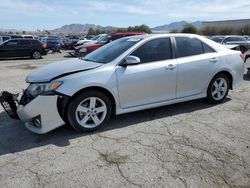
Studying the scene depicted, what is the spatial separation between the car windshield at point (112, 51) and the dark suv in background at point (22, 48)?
14780 mm

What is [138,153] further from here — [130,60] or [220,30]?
[220,30]

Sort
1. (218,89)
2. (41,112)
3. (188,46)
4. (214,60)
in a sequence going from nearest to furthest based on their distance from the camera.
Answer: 1. (41,112)
2. (188,46)
3. (214,60)
4. (218,89)

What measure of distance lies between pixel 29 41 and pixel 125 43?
15707mm

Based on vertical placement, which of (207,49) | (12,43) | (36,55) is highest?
(207,49)

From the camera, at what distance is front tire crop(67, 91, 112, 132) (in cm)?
433

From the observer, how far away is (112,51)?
17.0 feet

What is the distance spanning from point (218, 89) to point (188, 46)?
4.04 ft

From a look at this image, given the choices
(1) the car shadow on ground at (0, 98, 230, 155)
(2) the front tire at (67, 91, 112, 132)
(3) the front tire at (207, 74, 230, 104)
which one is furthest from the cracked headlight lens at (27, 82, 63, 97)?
(3) the front tire at (207, 74, 230, 104)

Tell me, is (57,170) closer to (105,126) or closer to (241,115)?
(105,126)

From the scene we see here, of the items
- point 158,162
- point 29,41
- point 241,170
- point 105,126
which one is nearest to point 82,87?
point 105,126

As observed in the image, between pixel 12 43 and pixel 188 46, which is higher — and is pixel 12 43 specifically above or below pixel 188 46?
below

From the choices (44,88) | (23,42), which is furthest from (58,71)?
(23,42)

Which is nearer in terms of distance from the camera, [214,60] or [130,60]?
[130,60]

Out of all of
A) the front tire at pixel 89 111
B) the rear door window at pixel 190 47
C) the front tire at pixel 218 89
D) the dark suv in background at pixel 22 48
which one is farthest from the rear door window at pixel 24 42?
the front tire at pixel 89 111
